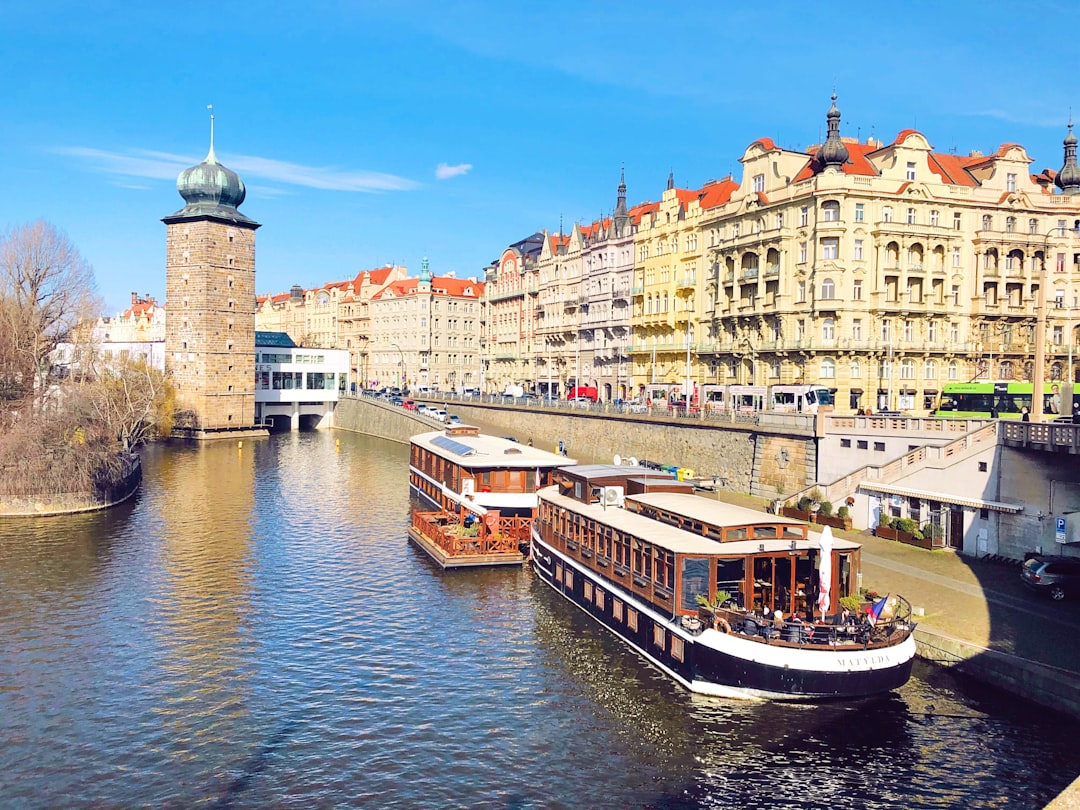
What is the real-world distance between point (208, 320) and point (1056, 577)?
97.9 metres

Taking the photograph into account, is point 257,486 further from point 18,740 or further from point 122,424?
point 18,740

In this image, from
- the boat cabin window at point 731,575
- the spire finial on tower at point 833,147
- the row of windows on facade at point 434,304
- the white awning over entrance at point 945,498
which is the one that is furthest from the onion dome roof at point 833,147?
the row of windows on facade at point 434,304

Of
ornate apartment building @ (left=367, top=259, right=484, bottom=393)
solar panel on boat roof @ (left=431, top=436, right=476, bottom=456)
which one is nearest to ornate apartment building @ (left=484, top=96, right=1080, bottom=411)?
solar panel on boat roof @ (left=431, top=436, right=476, bottom=456)

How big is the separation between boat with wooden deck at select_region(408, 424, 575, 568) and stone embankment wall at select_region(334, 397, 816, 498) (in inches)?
576

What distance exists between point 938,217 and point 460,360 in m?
96.1

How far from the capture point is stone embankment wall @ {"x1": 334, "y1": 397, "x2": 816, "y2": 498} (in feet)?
178

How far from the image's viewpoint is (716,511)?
31516mm

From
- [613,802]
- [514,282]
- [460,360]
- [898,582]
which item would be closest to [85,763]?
[613,802]

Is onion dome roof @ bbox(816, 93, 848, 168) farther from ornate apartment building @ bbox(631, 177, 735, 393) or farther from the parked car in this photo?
the parked car

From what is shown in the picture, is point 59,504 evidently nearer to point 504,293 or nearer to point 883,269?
point 883,269

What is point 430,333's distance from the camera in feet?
493

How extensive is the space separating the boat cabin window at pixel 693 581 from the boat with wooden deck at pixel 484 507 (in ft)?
56.5

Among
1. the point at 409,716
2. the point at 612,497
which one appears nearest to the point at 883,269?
the point at 612,497

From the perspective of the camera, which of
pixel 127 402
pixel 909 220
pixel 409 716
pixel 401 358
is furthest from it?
pixel 401 358
